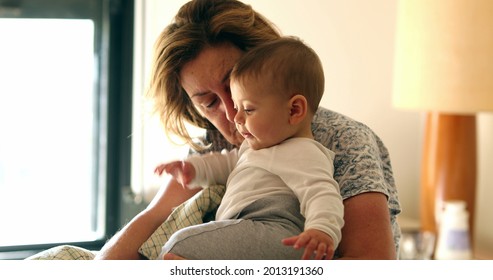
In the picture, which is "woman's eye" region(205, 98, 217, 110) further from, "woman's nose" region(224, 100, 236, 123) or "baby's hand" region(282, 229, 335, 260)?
"baby's hand" region(282, 229, 335, 260)

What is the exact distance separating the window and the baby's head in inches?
5.5

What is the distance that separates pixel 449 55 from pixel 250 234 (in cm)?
72

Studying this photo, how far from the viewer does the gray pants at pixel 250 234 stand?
619 millimetres

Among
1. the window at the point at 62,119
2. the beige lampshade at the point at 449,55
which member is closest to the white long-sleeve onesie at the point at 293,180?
the window at the point at 62,119

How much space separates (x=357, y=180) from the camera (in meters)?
0.67

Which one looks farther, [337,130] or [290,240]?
[337,130]

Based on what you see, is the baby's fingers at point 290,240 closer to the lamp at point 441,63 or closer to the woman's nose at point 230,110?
the woman's nose at point 230,110

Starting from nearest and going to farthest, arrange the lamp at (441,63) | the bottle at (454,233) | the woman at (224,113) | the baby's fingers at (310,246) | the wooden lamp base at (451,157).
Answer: the baby's fingers at (310,246), the woman at (224,113), the lamp at (441,63), the bottle at (454,233), the wooden lamp base at (451,157)

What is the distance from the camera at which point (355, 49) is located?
0.79 meters

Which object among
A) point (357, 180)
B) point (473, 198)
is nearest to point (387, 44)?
point (357, 180)

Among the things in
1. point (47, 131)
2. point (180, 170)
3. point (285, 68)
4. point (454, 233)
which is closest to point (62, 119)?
point (47, 131)

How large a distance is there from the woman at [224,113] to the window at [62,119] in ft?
0.12

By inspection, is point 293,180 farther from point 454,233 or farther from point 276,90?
point 454,233

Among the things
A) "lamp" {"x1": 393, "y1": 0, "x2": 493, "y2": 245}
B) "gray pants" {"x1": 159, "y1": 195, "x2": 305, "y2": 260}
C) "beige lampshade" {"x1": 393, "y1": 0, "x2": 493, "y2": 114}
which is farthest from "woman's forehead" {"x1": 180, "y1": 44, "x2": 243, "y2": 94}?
"beige lampshade" {"x1": 393, "y1": 0, "x2": 493, "y2": 114}
